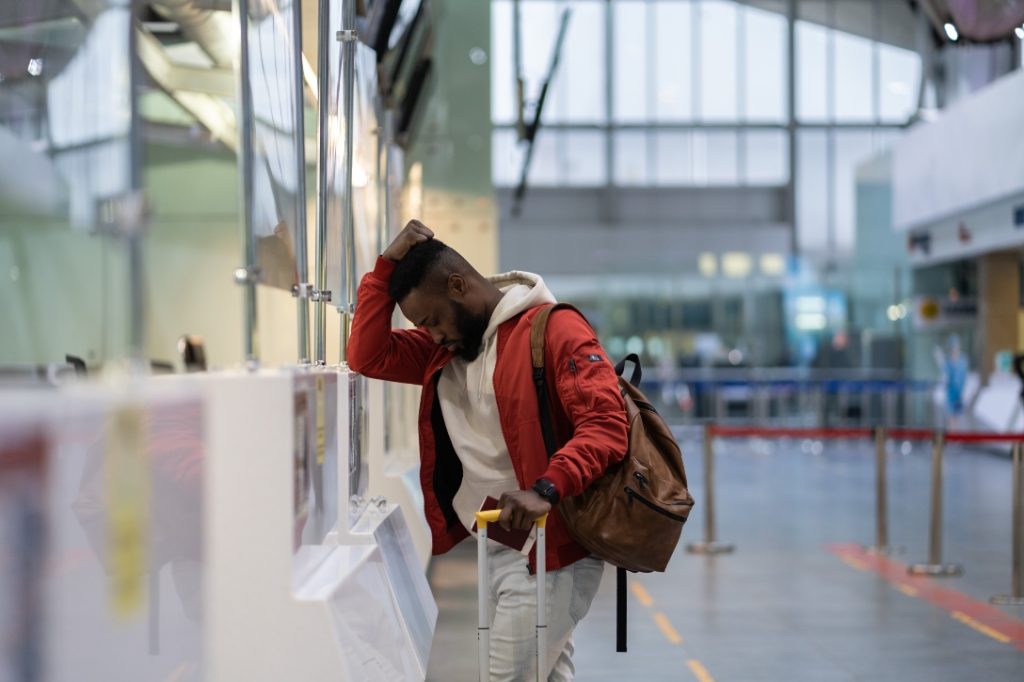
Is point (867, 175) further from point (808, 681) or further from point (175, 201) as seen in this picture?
point (808, 681)

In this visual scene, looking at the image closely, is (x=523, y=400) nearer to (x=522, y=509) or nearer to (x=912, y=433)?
(x=522, y=509)

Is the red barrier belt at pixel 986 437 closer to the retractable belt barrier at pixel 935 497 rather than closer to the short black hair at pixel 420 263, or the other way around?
the retractable belt barrier at pixel 935 497

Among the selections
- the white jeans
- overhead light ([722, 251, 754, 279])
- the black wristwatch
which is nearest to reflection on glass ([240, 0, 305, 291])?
the black wristwatch

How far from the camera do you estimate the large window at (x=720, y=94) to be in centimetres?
3503

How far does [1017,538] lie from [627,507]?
625 cm

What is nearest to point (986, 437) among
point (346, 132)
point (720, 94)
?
point (346, 132)

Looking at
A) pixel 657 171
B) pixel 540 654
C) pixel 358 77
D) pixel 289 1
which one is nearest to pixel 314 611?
pixel 540 654

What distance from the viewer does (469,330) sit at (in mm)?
3684

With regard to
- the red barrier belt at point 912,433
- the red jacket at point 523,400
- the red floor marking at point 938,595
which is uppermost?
the red jacket at point 523,400

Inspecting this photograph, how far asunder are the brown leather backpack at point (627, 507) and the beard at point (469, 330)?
202 millimetres

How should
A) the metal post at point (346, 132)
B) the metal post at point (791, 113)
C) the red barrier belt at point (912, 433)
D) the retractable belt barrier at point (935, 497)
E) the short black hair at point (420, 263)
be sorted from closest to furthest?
the short black hair at point (420, 263) < the metal post at point (346, 132) < the retractable belt barrier at point (935, 497) < the red barrier belt at point (912, 433) < the metal post at point (791, 113)

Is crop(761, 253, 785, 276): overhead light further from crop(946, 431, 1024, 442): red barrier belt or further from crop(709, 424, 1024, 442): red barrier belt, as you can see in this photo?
crop(946, 431, 1024, 442): red barrier belt

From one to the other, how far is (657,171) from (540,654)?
32.5 metres

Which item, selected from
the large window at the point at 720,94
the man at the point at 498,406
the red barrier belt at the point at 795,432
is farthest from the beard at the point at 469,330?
the large window at the point at 720,94
